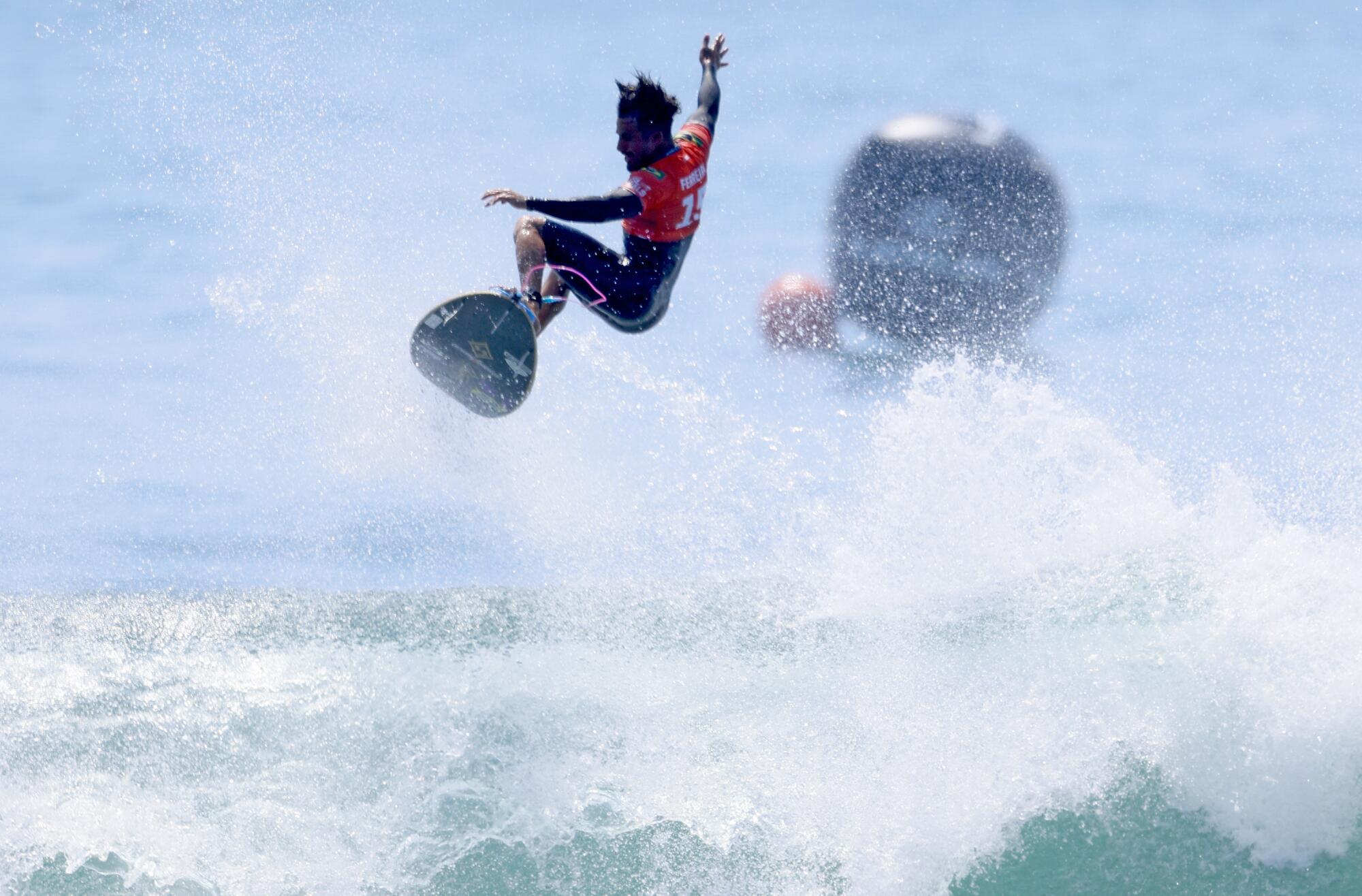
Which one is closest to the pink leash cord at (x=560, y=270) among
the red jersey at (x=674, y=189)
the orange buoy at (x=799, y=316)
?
the red jersey at (x=674, y=189)

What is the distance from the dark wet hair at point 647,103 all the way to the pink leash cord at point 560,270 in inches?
34.3

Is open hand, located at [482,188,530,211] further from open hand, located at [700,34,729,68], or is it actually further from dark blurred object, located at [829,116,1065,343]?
dark blurred object, located at [829,116,1065,343]

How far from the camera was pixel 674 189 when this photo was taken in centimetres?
695

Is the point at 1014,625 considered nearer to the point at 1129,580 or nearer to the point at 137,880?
the point at 1129,580

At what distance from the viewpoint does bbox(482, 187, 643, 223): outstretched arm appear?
20.5ft

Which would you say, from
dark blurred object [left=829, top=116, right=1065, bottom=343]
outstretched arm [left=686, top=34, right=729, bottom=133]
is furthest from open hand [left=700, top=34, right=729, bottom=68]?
dark blurred object [left=829, top=116, right=1065, bottom=343]

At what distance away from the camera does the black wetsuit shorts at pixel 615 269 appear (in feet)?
23.2

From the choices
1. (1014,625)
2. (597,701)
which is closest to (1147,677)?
(1014,625)

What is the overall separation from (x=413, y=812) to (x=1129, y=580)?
4.02 metres

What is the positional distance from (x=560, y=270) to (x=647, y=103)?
1018 millimetres

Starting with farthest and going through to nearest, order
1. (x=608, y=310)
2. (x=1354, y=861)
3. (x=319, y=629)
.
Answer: (x=319, y=629)
(x=608, y=310)
(x=1354, y=861)

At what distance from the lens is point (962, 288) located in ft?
38.2

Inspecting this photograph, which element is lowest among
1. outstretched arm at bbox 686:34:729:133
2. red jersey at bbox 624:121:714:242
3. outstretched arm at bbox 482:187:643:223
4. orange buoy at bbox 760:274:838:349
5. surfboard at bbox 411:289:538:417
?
surfboard at bbox 411:289:538:417

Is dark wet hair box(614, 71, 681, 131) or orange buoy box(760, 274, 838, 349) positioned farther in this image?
orange buoy box(760, 274, 838, 349)
